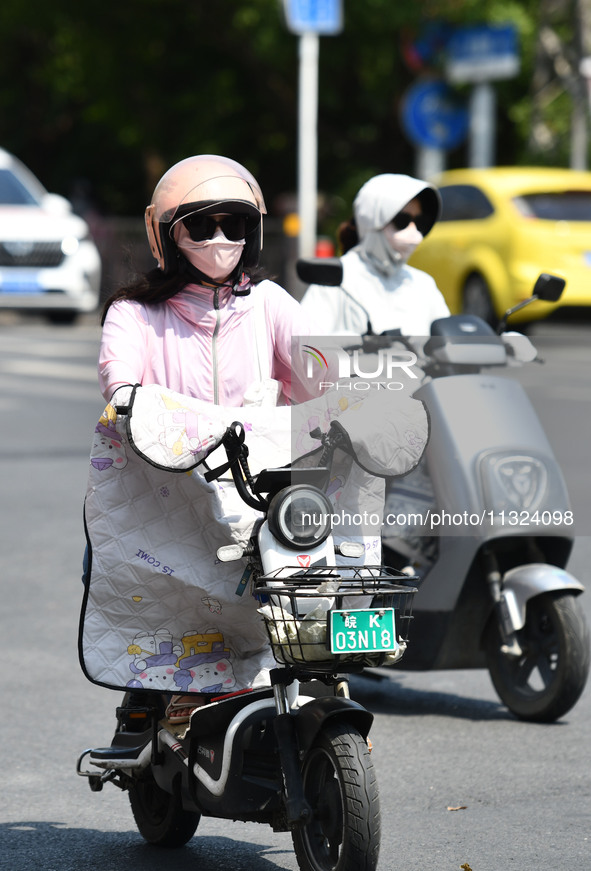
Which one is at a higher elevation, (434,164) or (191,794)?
(434,164)

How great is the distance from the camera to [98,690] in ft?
19.7

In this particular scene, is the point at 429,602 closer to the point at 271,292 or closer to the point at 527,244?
the point at 271,292

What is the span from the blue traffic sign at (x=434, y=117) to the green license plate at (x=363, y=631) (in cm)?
1936

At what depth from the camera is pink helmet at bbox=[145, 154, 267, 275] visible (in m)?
3.88

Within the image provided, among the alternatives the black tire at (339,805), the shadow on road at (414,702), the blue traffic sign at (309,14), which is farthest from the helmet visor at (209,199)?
the blue traffic sign at (309,14)

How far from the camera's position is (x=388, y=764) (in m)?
5.10

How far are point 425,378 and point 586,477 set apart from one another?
84cm

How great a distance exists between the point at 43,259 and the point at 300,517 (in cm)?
1768

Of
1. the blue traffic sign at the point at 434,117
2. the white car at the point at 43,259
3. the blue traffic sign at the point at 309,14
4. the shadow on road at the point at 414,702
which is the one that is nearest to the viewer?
the shadow on road at the point at 414,702

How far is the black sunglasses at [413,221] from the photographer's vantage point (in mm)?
5949

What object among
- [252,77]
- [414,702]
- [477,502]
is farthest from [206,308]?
[252,77]

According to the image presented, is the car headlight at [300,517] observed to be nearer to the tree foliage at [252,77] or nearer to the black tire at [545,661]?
the black tire at [545,661]

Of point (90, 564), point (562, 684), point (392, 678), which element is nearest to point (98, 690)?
point (392, 678)

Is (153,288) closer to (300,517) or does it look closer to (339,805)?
(300,517)
